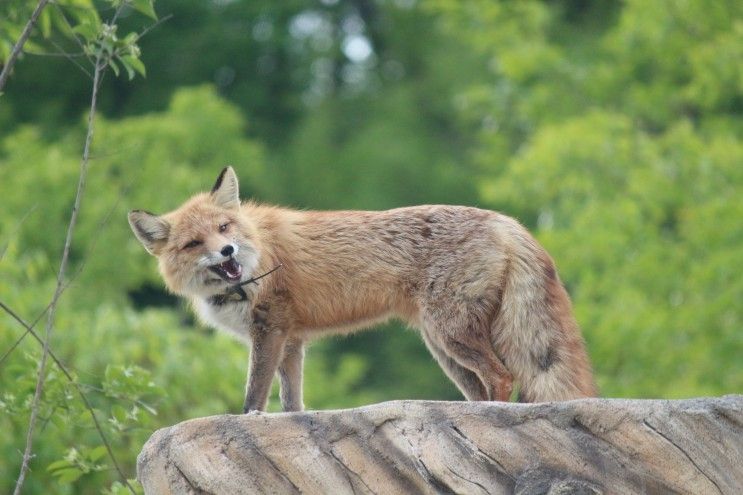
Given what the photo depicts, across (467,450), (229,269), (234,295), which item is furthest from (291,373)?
(467,450)

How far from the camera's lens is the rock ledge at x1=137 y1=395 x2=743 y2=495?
19.4 ft

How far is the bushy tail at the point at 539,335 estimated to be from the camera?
7.09m

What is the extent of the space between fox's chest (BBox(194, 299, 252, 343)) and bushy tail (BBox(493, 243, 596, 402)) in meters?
1.53

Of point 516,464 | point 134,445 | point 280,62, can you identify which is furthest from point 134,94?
point 516,464

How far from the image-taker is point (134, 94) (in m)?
31.9

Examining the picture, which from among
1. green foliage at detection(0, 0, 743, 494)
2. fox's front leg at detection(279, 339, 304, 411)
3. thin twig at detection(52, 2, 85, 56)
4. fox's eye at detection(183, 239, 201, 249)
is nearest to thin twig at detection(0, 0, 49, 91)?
thin twig at detection(52, 2, 85, 56)

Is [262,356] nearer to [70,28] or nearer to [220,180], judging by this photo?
[220,180]

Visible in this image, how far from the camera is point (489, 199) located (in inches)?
791

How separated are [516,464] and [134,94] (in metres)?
27.1

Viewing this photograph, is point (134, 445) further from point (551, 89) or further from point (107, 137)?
point (551, 89)

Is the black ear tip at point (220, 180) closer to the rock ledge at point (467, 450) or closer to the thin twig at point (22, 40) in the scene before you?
the thin twig at point (22, 40)

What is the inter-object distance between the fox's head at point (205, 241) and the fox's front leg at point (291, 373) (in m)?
0.57

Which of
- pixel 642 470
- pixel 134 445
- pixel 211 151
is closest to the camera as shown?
pixel 642 470

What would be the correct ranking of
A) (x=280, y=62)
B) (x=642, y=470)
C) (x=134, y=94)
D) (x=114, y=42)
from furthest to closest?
(x=280, y=62)
(x=134, y=94)
(x=114, y=42)
(x=642, y=470)
